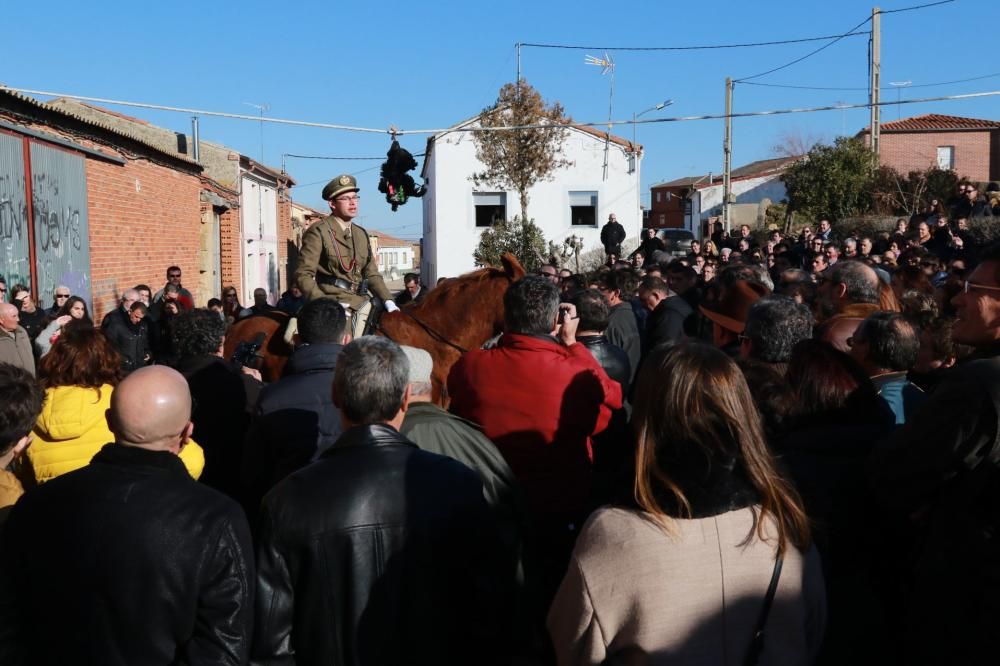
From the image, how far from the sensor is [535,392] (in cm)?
429

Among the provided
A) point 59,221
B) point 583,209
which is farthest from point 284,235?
point 59,221

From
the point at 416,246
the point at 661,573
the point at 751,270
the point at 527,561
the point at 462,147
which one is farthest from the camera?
the point at 416,246

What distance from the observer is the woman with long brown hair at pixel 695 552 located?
8.05 feet

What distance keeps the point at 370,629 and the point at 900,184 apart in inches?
1139

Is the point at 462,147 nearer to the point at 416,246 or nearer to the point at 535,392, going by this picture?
the point at 535,392

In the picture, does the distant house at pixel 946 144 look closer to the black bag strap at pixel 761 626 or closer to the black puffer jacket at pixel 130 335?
the black puffer jacket at pixel 130 335

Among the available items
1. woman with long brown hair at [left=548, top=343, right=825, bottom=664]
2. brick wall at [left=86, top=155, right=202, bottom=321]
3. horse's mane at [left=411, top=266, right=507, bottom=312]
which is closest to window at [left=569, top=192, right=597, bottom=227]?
brick wall at [left=86, top=155, right=202, bottom=321]

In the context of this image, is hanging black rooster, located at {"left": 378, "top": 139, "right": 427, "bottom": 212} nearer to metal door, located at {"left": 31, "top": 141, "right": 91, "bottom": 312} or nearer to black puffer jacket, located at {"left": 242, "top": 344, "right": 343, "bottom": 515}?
metal door, located at {"left": 31, "top": 141, "right": 91, "bottom": 312}

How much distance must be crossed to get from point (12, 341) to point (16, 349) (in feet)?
0.26

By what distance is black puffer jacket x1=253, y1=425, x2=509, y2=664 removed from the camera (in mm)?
2809

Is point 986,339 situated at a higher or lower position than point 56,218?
lower

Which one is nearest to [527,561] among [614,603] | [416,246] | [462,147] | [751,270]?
[614,603]

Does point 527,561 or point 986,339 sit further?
point 527,561

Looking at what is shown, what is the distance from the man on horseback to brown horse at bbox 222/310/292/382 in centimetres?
39
